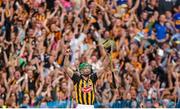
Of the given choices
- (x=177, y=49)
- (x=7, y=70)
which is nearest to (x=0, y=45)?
(x=7, y=70)

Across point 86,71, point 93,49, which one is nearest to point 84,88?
point 86,71

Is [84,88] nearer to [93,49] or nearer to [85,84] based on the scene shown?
[85,84]

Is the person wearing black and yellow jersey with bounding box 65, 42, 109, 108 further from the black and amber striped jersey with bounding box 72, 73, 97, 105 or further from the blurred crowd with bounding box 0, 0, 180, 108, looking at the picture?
the blurred crowd with bounding box 0, 0, 180, 108

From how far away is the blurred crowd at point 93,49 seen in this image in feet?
53.5

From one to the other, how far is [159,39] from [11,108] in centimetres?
483

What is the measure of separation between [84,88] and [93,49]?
4556mm

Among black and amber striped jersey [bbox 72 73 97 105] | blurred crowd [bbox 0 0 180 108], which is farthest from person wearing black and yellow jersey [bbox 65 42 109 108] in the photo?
blurred crowd [bbox 0 0 180 108]

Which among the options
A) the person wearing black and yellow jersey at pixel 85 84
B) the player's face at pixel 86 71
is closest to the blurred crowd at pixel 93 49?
the person wearing black and yellow jersey at pixel 85 84

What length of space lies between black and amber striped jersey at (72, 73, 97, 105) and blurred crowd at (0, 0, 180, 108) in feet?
9.60

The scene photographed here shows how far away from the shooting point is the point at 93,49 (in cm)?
1717

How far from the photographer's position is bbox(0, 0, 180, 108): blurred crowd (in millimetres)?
16297

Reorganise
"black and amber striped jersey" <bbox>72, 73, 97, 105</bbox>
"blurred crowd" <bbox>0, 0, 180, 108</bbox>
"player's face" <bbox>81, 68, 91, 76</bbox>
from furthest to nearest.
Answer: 1. "blurred crowd" <bbox>0, 0, 180, 108</bbox>
2. "black and amber striped jersey" <bbox>72, 73, 97, 105</bbox>
3. "player's face" <bbox>81, 68, 91, 76</bbox>

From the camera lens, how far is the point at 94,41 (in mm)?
17531

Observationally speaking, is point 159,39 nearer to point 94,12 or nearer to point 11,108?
point 94,12
